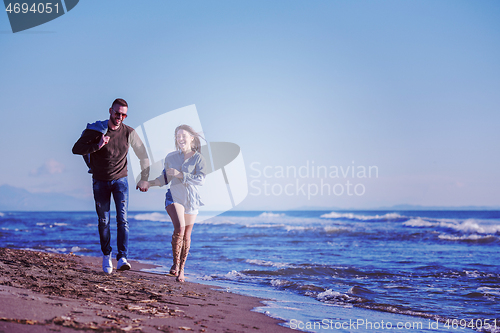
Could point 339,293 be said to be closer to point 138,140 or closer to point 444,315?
point 444,315

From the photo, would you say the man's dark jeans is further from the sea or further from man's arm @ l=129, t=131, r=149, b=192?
the sea

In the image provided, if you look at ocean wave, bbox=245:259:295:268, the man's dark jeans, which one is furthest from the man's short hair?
ocean wave, bbox=245:259:295:268

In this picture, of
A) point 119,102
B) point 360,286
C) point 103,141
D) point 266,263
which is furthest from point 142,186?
point 266,263

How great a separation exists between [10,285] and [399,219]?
32647 millimetres

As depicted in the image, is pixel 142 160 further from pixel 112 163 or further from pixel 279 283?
pixel 279 283

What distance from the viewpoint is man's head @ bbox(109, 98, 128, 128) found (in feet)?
13.2

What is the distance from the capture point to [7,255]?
207 inches

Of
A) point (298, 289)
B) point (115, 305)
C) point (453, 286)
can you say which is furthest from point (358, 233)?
point (115, 305)

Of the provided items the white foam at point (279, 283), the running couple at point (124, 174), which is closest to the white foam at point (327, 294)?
the white foam at point (279, 283)

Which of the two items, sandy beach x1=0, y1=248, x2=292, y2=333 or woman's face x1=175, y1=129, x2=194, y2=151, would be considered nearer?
sandy beach x1=0, y1=248, x2=292, y2=333

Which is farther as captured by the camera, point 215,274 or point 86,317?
point 215,274

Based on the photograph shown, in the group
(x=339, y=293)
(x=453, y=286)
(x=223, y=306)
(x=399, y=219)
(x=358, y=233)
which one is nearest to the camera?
(x=223, y=306)

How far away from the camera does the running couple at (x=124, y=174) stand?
13.2ft

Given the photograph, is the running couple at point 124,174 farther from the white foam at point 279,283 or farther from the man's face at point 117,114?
the white foam at point 279,283
